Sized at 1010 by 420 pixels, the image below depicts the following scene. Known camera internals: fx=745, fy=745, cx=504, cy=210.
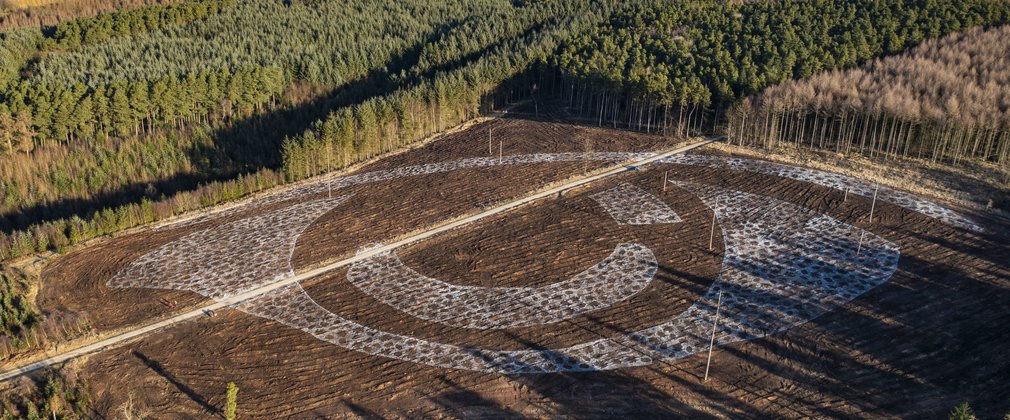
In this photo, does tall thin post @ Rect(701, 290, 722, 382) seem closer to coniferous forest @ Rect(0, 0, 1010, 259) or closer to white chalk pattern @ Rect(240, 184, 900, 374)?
white chalk pattern @ Rect(240, 184, 900, 374)

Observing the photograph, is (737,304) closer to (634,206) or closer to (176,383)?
(634,206)

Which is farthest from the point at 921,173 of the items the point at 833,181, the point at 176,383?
the point at 176,383

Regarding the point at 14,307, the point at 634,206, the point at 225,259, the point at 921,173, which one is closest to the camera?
the point at 14,307

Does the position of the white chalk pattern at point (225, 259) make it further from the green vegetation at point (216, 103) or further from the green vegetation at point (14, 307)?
the green vegetation at point (216, 103)

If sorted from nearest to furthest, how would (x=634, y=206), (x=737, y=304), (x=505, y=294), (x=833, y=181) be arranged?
(x=737, y=304) → (x=505, y=294) → (x=634, y=206) → (x=833, y=181)

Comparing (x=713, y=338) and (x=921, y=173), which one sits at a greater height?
(x=921, y=173)

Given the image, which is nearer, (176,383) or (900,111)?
(176,383)

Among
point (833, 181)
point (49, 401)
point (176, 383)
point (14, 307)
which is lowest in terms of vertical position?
point (49, 401)

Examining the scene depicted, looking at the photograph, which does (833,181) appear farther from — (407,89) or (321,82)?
(321,82)

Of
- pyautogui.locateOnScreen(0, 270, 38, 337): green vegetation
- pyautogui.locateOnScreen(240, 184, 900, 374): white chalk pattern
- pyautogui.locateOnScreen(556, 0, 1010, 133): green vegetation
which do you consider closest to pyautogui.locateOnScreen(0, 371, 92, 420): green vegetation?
pyautogui.locateOnScreen(0, 270, 38, 337): green vegetation
